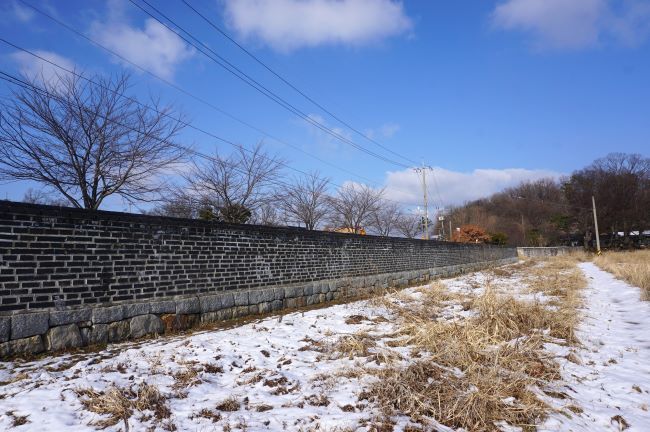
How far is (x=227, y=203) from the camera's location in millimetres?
19688

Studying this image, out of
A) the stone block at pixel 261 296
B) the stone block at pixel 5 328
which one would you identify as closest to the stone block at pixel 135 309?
the stone block at pixel 5 328

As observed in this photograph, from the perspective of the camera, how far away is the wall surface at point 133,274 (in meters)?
5.16

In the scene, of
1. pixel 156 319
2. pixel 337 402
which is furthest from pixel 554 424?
pixel 156 319

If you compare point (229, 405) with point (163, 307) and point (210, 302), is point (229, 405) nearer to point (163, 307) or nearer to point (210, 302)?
point (163, 307)

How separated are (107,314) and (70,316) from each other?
50cm

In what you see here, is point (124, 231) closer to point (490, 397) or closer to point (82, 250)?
point (82, 250)

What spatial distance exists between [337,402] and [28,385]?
284 centimetres

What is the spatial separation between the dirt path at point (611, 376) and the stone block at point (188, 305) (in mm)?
5597

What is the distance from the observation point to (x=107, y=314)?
5898 millimetres

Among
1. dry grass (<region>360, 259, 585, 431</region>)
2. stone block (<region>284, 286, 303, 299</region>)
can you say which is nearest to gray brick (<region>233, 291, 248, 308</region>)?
stone block (<region>284, 286, 303, 299</region>)

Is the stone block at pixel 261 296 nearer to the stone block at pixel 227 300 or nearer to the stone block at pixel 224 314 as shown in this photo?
the stone block at pixel 227 300

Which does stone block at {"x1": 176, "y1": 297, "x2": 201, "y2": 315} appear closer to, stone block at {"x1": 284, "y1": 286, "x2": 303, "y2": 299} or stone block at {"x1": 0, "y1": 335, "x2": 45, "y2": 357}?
stone block at {"x1": 0, "y1": 335, "x2": 45, "y2": 357}

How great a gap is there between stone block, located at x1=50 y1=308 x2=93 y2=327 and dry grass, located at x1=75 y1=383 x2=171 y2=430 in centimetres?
212

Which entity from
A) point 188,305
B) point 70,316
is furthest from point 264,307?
point 70,316
